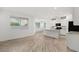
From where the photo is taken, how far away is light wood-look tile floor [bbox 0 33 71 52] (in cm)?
213

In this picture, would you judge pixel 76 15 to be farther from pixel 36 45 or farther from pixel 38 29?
pixel 36 45

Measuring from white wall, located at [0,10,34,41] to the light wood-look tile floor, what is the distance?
106 millimetres

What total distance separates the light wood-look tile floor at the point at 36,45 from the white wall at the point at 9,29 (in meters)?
0.11

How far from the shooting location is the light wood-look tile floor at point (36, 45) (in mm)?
2135

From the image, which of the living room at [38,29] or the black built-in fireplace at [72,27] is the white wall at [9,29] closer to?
the living room at [38,29]

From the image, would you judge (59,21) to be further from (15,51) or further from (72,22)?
(15,51)

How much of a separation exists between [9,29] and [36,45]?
0.67 metres

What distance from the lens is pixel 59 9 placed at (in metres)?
2.13

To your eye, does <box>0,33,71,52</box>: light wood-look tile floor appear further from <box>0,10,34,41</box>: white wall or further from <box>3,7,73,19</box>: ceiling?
<box>3,7,73,19</box>: ceiling

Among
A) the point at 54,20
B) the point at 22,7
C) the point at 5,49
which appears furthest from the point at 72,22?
the point at 5,49

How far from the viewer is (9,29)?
7.02 feet

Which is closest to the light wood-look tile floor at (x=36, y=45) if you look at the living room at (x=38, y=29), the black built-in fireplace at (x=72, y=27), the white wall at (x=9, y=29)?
the living room at (x=38, y=29)

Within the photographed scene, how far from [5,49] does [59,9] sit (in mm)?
1434
